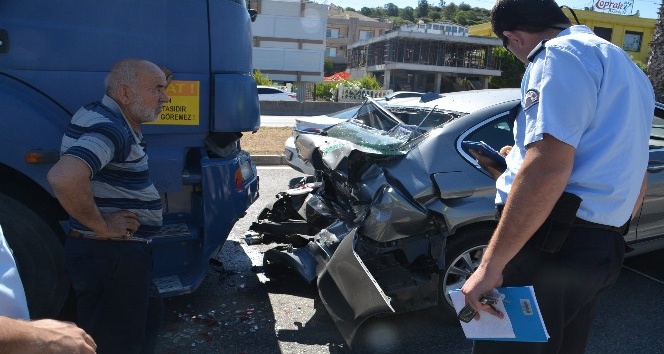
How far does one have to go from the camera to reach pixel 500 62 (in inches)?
1923

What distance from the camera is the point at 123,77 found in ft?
8.25

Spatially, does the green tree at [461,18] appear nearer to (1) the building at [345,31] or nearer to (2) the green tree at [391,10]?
(1) the building at [345,31]

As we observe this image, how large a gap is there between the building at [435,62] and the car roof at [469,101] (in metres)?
43.3

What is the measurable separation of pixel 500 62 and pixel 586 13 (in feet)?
32.6

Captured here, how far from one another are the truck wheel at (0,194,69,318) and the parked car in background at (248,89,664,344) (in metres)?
1.56

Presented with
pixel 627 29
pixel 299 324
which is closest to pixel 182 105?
pixel 299 324

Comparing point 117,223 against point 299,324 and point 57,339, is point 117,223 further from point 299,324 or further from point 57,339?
point 299,324

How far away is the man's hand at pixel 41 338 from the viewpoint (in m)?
1.27

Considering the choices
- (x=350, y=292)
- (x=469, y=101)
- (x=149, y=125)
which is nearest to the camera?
(x=350, y=292)

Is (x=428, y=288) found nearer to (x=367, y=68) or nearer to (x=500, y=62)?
(x=500, y=62)

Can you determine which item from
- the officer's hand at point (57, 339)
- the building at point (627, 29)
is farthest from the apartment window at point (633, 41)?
the officer's hand at point (57, 339)

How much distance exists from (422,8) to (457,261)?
141515 mm

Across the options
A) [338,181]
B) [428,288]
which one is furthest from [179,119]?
[428,288]

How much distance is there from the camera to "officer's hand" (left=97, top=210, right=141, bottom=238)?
2.43 m
